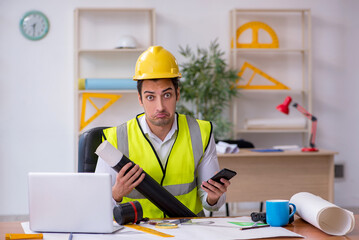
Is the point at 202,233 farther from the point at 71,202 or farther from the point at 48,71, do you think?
the point at 48,71

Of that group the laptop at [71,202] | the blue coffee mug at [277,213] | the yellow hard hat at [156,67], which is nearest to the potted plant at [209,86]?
the yellow hard hat at [156,67]

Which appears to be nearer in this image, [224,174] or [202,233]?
[202,233]

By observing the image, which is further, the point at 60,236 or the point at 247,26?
the point at 247,26

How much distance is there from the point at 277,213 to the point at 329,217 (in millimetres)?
169

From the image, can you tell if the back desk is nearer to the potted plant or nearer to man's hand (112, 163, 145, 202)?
the potted plant

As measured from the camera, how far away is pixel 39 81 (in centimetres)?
525

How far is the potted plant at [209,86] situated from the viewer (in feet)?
16.3

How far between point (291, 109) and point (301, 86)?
27 cm

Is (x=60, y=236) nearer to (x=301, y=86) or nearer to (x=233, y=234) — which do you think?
(x=233, y=234)

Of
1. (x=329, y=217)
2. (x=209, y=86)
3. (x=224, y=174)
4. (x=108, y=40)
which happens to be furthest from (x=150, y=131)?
(x=108, y=40)

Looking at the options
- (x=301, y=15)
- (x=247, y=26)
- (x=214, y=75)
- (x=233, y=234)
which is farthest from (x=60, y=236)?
(x=301, y=15)

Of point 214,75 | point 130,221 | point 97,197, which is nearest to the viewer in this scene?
point 97,197

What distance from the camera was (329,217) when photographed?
171cm

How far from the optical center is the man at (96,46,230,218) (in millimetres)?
2146
